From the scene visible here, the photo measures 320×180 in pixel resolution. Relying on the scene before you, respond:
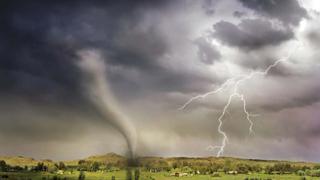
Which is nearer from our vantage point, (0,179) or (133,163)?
(133,163)

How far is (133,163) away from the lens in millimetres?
108750

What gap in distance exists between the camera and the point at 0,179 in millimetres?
196875

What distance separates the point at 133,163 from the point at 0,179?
→ 10860cm
